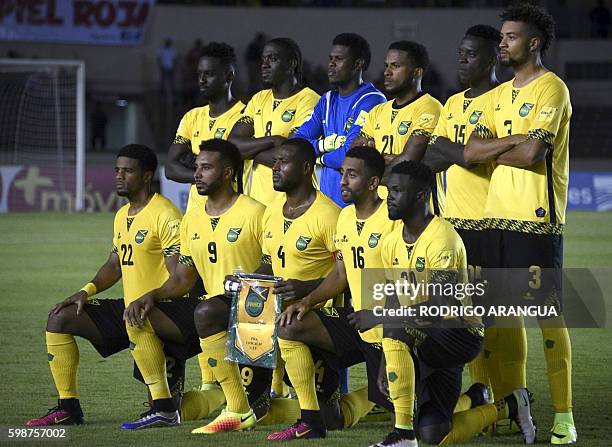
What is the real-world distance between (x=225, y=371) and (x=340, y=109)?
1.96 metres

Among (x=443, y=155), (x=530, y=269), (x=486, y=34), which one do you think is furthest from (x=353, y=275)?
(x=486, y=34)

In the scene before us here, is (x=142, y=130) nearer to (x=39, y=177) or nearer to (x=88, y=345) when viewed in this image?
(x=39, y=177)

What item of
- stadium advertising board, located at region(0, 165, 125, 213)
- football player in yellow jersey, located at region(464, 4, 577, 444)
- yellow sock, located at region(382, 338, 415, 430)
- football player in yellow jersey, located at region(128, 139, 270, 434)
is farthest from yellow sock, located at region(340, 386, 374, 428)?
stadium advertising board, located at region(0, 165, 125, 213)

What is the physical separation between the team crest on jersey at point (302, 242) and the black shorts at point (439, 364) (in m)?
1.05

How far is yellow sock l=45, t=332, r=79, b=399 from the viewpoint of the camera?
6.51m

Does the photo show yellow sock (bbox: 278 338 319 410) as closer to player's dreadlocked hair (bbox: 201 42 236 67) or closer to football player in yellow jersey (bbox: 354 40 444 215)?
football player in yellow jersey (bbox: 354 40 444 215)

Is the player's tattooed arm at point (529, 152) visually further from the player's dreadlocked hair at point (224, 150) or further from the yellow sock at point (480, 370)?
the player's dreadlocked hair at point (224, 150)

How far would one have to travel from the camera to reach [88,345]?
955 centimetres

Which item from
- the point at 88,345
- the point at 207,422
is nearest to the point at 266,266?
the point at 207,422

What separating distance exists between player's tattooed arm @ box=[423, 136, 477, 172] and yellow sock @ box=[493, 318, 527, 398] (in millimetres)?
870

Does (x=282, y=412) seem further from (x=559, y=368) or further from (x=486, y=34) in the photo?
(x=486, y=34)

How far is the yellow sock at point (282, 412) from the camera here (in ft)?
21.8

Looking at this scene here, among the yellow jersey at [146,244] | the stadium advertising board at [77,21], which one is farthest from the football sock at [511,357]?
the stadium advertising board at [77,21]

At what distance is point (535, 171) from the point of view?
6031mm
